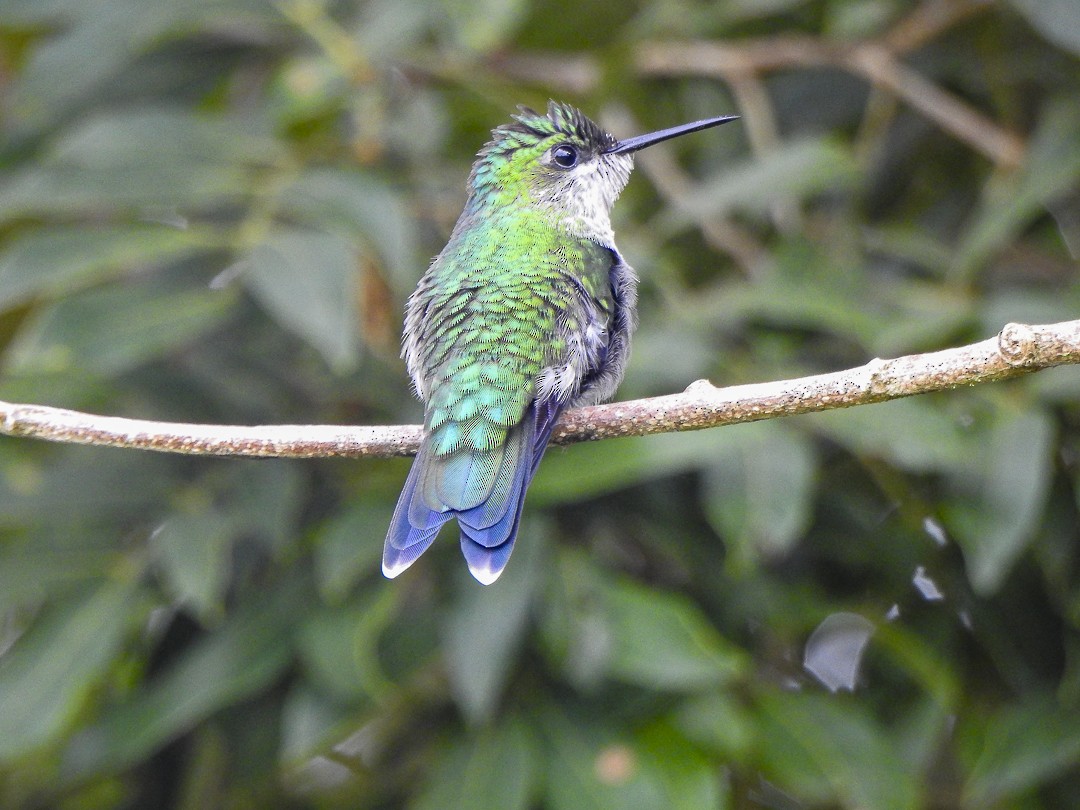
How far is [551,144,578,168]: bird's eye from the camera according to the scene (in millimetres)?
3578

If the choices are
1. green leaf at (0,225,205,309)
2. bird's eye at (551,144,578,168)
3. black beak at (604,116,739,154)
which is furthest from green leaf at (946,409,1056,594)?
green leaf at (0,225,205,309)

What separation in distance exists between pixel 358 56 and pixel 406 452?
1814 mm

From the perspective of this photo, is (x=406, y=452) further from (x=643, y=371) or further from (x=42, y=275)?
(x=42, y=275)

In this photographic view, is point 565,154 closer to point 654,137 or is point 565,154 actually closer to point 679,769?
point 654,137

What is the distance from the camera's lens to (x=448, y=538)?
133 inches

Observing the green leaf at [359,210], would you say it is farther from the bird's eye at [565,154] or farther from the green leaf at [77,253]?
the bird's eye at [565,154]

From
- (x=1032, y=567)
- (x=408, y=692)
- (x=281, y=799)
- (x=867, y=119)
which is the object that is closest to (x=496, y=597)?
(x=408, y=692)

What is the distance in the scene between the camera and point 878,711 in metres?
3.96

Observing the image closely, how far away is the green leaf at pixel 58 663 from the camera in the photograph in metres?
3.08

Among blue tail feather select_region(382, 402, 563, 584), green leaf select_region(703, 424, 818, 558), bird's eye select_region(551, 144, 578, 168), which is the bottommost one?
green leaf select_region(703, 424, 818, 558)

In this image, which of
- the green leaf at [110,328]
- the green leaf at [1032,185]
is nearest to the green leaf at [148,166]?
the green leaf at [110,328]

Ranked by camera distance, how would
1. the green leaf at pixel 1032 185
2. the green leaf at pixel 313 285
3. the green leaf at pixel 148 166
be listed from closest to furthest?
the green leaf at pixel 313 285
the green leaf at pixel 148 166
the green leaf at pixel 1032 185

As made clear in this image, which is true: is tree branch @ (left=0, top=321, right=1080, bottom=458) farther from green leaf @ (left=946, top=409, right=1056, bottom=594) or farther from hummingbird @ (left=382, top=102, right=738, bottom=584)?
green leaf @ (left=946, top=409, right=1056, bottom=594)

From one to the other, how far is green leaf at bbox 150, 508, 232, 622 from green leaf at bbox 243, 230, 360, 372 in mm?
549
